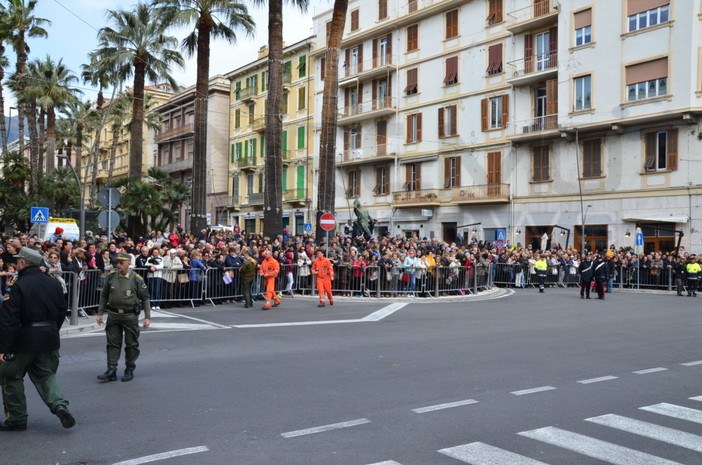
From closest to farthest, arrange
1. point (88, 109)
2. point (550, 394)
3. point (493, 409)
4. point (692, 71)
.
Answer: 1. point (493, 409)
2. point (550, 394)
3. point (692, 71)
4. point (88, 109)

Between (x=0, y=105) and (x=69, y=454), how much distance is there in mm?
36379

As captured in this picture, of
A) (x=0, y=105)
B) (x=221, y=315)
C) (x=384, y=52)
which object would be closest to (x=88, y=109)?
(x=0, y=105)

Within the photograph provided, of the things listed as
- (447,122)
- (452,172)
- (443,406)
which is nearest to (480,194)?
(452,172)

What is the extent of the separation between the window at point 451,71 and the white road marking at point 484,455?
3749 cm

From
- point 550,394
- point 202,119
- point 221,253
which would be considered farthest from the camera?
point 202,119

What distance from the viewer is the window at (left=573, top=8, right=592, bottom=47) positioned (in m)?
33.6

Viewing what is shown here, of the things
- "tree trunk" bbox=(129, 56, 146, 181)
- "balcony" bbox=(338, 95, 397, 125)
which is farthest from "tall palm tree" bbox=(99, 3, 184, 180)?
"balcony" bbox=(338, 95, 397, 125)

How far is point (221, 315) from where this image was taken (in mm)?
15195

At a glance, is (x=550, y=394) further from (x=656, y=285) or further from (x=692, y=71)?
(x=692, y=71)

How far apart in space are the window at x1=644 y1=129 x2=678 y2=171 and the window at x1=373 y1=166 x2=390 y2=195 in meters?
17.9

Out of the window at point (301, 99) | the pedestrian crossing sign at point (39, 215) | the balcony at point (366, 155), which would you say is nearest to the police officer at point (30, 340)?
the pedestrian crossing sign at point (39, 215)

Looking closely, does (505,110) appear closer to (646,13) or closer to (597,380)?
(646,13)

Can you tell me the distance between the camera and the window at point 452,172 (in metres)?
40.5

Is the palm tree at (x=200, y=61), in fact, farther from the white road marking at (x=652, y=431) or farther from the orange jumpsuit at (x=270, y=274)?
the white road marking at (x=652, y=431)
